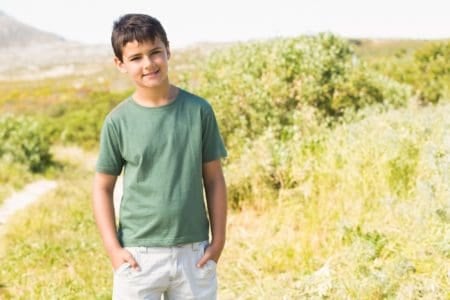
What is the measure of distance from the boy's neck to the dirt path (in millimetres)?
6218

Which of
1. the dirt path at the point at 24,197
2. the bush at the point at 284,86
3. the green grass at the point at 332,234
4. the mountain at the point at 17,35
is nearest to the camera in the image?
the green grass at the point at 332,234

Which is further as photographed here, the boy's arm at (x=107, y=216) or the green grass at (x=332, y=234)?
the green grass at (x=332, y=234)

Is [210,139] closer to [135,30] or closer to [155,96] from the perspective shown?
[155,96]

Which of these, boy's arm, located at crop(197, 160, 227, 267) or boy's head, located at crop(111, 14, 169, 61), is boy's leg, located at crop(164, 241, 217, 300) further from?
boy's head, located at crop(111, 14, 169, 61)

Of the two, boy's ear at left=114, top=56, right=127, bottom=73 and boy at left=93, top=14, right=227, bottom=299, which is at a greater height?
boy's ear at left=114, top=56, right=127, bottom=73

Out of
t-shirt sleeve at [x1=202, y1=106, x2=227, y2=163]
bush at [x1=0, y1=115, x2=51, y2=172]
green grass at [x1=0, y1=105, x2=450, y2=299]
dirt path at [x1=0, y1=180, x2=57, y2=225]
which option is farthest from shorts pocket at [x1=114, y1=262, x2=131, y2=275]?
bush at [x1=0, y1=115, x2=51, y2=172]

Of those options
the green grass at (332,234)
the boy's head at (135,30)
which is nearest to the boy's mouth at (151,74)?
the boy's head at (135,30)

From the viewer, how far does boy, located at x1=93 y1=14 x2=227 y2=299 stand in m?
2.76

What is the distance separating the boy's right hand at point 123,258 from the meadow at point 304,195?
192 centimetres

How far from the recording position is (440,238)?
4246 millimetres

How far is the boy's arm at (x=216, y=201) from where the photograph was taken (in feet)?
9.53

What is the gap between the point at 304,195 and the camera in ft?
21.8

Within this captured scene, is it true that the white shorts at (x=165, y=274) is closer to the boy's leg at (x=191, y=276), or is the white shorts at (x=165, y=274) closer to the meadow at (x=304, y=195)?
the boy's leg at (x=191, y=276)

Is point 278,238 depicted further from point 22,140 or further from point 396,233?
point 22,140
